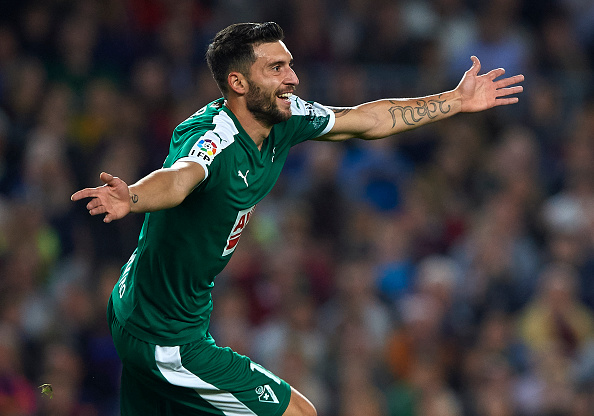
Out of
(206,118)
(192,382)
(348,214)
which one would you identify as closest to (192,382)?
(192,382)

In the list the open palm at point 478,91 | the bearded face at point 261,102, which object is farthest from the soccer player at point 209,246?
the open palm at point 478,91

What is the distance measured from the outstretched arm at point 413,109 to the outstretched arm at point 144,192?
53.5 inches

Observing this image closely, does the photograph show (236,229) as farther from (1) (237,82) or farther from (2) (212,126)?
(1) (237,82)

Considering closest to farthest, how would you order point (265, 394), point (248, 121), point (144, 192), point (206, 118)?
1. point (144, 192)
2. point (206, 118)
3. point (248, 121)
4. point (265, 394)

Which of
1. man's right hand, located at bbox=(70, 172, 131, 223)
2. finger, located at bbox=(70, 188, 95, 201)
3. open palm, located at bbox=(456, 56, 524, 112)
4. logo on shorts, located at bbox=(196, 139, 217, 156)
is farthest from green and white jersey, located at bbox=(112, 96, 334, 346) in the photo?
open palm, located at bbox=(456, 56, 524, 112)

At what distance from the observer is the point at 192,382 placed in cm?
481

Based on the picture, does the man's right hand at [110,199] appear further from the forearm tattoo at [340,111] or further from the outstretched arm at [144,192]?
the forearm tattoo at [340,111]

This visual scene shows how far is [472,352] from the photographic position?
8602 millimetres

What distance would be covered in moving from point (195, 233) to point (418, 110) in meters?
1.68

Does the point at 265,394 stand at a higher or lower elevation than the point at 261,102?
lower

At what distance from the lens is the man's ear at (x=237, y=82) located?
478 cm

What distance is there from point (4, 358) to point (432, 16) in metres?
6.81

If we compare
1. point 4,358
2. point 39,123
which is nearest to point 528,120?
point 39,123

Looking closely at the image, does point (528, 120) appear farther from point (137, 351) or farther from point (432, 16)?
point (137, 351)
